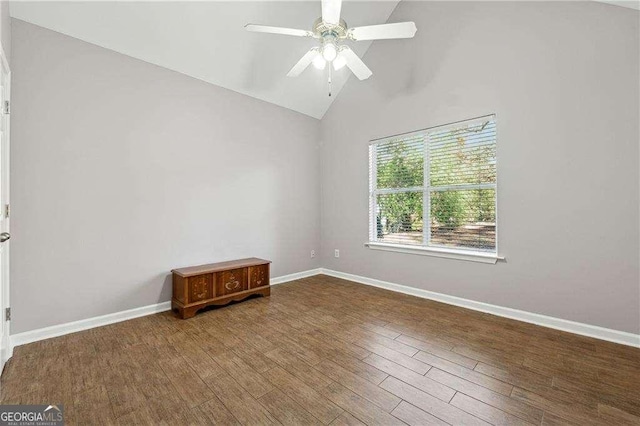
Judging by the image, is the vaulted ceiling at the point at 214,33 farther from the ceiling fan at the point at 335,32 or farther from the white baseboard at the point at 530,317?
the white baseboard at the point at 530,317

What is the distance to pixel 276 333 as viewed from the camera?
2.63 meters

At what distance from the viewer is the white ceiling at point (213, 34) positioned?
2541 millimetres

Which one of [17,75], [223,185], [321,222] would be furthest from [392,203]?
[17,75]

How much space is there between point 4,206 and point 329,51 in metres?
2.76

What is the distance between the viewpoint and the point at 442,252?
3.42 metres

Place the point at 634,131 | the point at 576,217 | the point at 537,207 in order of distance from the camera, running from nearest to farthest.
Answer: the point at 634,131
the point at 576,217
the point at 537,207

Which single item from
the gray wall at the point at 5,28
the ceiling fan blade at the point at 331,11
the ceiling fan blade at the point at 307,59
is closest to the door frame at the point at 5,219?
the gray wall at the point at 5,28

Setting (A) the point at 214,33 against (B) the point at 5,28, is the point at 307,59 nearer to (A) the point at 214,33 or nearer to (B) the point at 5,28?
(A) the point at 214,33

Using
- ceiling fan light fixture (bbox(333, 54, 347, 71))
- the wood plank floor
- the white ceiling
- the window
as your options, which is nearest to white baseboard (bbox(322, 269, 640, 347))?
the wood plank floor

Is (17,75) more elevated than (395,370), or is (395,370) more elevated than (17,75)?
(17,75)

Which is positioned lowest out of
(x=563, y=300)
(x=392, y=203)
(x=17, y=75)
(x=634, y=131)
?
(x=563, y=300)

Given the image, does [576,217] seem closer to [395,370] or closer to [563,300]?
[563,300]

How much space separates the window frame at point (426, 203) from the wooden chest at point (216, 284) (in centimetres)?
169

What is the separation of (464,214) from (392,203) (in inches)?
39.2
